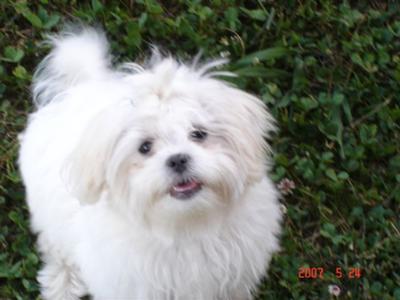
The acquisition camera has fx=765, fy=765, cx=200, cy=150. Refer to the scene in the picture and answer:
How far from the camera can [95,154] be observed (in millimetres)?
2062

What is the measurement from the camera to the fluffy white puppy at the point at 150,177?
6.70 feet

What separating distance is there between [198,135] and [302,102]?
3.79 ft

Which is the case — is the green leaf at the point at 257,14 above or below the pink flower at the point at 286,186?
above

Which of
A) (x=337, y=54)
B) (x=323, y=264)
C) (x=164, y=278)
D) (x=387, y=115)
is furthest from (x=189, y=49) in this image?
(x=164, y=278)

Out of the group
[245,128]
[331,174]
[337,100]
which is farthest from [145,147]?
[337,100]

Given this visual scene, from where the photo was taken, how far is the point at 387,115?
10.3 feet

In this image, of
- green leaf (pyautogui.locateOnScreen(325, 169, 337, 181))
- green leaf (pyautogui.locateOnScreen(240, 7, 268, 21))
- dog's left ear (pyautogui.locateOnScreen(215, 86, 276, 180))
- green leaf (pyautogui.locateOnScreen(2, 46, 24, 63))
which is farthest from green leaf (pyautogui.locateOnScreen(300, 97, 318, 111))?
green leaf (pyautogui.locateOnScreen(2, 46, 24, 63))

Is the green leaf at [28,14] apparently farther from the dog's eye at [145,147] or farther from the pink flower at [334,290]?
the pink flower at [334,290]

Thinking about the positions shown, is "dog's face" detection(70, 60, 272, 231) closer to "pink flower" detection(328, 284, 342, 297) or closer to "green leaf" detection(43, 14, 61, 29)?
"pink flower" detection(328, 284, 342, 297)

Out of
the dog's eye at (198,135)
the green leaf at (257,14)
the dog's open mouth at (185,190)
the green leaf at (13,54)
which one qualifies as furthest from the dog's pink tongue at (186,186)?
the green leaf at (13,54)

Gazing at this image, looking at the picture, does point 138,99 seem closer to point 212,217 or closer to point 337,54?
point 212,217

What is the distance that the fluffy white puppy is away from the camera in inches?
80.4

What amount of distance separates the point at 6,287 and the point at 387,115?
5.48 ft

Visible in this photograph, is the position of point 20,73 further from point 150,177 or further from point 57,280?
point 150,177
